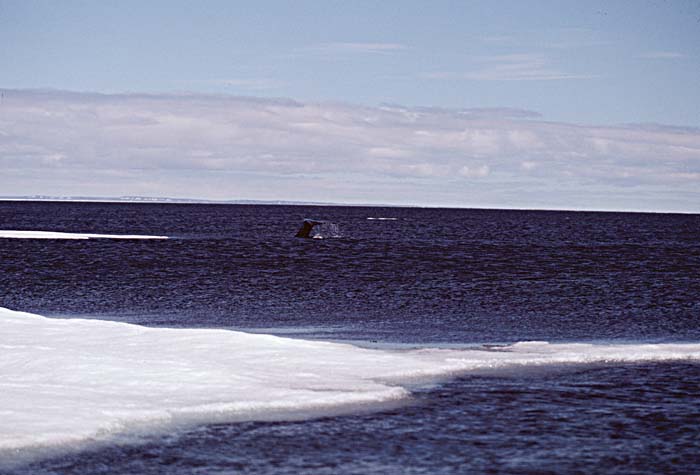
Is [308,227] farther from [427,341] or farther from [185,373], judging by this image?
[185,373]

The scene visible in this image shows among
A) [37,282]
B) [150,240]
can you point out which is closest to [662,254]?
[150,240]

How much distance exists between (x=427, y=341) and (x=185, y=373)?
9.12m

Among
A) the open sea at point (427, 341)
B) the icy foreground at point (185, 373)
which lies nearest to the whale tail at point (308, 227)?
the open sea at point (427, 341)

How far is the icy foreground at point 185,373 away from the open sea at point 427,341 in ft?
0.92

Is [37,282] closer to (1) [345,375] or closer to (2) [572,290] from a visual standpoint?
(2) [572,290]

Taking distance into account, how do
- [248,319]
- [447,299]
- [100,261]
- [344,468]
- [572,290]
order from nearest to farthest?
[344,468] < [248,319] < [447,299] < [572,290] < [100,261]

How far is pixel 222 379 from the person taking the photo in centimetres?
1772

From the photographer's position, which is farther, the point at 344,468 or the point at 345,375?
the point at 345,375

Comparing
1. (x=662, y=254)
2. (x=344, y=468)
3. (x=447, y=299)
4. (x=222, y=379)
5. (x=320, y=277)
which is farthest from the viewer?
(x=662, y=254)

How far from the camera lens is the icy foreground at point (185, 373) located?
15062 mm

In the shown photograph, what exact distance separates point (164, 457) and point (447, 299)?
26941 millimetres

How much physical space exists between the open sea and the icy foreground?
0.92ft

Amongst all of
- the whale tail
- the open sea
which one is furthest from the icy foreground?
the whale tail

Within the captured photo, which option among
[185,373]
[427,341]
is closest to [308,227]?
[427,341]
